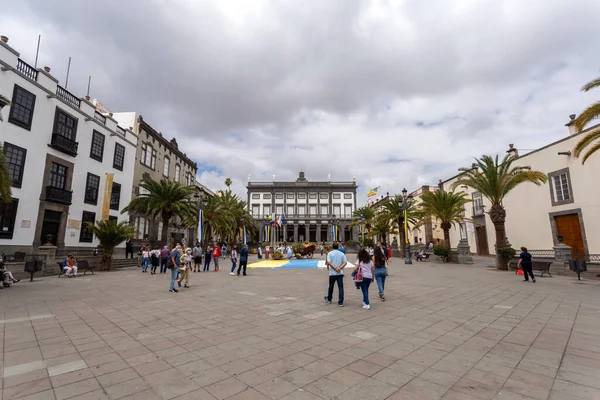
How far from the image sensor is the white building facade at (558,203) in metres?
20.6

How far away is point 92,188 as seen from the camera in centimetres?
2364

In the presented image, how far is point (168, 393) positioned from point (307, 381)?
152 cm

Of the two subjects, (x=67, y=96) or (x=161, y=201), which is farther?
(x=161, y=201)

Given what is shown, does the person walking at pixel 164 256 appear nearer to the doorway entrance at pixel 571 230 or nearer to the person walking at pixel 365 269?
the person walking at pixel 365 269

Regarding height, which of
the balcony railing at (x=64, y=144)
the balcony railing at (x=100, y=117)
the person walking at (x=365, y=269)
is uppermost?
the balcony railing at (x=100, y=117)

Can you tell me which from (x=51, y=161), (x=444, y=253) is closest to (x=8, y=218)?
(x=51, y=161)

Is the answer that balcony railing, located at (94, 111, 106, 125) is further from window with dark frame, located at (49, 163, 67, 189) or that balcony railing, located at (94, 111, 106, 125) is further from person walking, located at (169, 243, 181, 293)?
person walking, located at (169, 243, 181, 293)

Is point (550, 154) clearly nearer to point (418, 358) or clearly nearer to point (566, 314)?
point (566, 314)

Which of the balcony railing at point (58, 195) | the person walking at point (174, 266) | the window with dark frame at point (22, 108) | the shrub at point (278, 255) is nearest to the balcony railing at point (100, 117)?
the window with dark frame at point (22, 108)

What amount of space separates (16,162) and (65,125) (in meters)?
4.74

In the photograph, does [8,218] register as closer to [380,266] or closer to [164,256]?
[164,256]

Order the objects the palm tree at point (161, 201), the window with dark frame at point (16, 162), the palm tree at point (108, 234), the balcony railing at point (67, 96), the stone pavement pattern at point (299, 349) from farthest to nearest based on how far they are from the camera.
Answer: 1. the palm tree at point (161, 201)
2. the balcony railing at point (67, 96)
3. the palm tree at point (108, 234)
4. the window with dark frame at point (16, 162)
5. the stone pavement pattern at point (299, 349)

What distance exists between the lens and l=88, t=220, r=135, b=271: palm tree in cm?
1808

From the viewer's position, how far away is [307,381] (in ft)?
11.2
